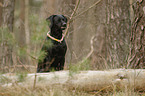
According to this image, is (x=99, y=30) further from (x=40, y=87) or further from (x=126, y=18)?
(x=40, y=87)

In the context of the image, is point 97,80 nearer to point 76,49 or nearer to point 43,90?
point 43,90

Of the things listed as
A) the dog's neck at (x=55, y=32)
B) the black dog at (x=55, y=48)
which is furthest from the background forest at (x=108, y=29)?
the dog's neck at (x=55, y=32)

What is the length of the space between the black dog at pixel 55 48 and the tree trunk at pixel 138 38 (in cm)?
160

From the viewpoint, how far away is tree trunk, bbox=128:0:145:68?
4160mm

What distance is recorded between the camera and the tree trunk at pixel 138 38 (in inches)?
164

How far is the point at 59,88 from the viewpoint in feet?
10.9

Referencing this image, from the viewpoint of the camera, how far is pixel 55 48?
4465mm

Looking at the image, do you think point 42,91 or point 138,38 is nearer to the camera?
point 42,91

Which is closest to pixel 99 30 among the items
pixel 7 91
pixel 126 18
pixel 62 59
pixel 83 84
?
pixel 126 18

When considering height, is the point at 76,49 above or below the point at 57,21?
below

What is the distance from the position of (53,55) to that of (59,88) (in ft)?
4.32

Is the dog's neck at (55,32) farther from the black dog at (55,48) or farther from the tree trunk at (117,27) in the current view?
the tree trunk at (117,27)

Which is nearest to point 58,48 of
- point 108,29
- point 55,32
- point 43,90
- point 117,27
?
point 55,32

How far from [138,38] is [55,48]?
1.88 m
